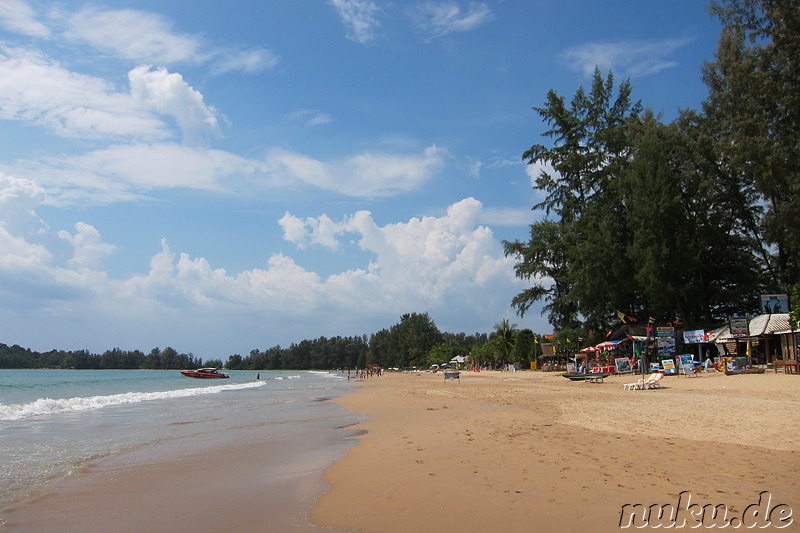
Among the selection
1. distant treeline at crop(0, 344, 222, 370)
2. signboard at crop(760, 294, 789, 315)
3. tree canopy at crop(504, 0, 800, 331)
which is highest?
tree canopy at crop(504, 0, 800, 331)

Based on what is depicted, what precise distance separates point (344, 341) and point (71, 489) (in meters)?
173

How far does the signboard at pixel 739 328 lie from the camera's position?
2627 cm

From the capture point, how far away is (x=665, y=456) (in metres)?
7.67

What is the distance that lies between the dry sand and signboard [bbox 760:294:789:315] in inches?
652

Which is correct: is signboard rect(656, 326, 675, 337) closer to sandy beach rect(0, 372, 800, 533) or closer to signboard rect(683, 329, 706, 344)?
signboard rect(683, 329, 706, 344)

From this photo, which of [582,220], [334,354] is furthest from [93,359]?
[582,220]

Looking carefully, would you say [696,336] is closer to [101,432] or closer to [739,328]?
A: [739,328]

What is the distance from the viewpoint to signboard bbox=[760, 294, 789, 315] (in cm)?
2700

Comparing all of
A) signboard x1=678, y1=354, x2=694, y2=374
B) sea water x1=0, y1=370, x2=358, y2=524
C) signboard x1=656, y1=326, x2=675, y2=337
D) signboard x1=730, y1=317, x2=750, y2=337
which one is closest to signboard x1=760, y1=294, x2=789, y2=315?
signboard x1=730, y1=317, x2=750, y2=337

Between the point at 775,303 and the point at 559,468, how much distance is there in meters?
25.9

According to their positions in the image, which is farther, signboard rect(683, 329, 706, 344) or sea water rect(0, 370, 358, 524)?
signboard rect(683, 329, 706, 344)

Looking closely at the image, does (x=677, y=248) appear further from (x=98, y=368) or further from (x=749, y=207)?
(x=98, y=368)

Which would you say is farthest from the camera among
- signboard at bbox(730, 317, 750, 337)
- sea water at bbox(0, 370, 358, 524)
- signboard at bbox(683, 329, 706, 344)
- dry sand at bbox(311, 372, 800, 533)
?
signboard at bbox(683, 329, 706, 344)

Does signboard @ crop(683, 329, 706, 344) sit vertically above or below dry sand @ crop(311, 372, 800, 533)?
above
